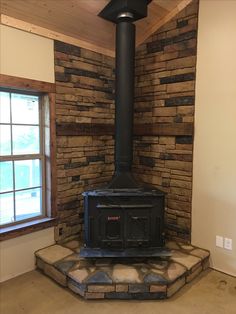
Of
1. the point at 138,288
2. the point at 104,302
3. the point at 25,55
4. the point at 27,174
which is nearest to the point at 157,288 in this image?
the point at 138,288

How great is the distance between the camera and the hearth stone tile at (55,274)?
8.34 feet

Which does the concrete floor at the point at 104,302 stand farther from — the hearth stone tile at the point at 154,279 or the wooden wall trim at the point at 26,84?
the wooden wall trim at the point at 26,84

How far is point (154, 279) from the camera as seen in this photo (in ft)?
7.83

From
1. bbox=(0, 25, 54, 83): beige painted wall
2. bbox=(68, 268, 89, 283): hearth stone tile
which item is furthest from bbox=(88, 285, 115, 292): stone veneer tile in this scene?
Answer: bbox=(0, 25, 54, 83): beige painted wall

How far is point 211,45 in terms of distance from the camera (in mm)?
2822

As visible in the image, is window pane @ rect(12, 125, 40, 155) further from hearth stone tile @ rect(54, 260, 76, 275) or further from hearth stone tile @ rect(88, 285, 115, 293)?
hearth stone tile @ rect(88, 285, 115, 293)

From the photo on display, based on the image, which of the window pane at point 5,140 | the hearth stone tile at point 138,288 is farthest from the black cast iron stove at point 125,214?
the window pane at point 5,140

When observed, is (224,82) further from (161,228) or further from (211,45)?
(161,228)

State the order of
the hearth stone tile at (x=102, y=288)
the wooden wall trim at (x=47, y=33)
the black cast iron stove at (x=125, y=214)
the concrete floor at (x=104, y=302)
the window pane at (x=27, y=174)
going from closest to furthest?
the concrete floor at (x=104, y=302), the hearth stone tile at (x=102, y=288), the wooden wall trim at (x=47, y=33), the black cast iron stove at (x=125, y=214), the window pane at (x=27, y=174)

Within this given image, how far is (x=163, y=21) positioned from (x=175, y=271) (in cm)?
269

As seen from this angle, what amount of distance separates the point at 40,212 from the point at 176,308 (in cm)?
168

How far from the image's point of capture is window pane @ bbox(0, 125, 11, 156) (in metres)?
2.68

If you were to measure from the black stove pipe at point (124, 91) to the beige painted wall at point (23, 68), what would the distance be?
72 centimetres

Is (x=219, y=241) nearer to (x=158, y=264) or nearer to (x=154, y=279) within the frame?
(x=158, y=264)
